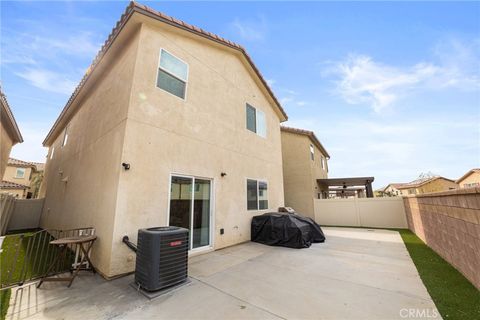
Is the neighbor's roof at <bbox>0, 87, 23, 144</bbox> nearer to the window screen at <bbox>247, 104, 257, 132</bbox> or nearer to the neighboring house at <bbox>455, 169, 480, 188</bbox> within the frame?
the window screen at <bbox>247, 104, 257, 132</bbox>

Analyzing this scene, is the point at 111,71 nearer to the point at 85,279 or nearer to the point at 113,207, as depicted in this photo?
the point at 113,207

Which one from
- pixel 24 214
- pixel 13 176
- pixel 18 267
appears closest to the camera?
pixel 18 267

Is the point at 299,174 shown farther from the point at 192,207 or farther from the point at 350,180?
the point at 192,207

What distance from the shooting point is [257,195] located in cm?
911

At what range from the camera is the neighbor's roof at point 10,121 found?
832cm

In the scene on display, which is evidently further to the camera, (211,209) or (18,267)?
(211,209)

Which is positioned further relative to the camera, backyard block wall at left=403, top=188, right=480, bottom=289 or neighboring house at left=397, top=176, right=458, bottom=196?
neighboring house at left=397, top=176, right=458, bottom=196

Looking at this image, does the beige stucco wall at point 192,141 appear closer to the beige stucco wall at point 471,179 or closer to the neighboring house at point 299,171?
the neighboring house at point 299,171

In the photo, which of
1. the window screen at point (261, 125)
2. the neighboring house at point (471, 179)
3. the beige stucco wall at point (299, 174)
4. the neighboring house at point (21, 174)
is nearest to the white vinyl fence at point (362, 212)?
the beige stucco wall at point (299, 174)

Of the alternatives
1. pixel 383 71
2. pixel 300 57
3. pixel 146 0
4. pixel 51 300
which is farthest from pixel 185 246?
pixel 383 71

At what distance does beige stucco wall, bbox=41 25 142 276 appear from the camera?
4680 millimetres

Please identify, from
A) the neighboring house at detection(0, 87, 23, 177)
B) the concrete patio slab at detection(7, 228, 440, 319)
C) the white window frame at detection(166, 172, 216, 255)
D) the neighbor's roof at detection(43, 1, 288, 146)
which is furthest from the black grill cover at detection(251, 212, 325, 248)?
the neighboring house at detection(0, 87, 23, 177)

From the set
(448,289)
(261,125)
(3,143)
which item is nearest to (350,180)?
(261,125)

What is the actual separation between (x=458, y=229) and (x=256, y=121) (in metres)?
7.76
